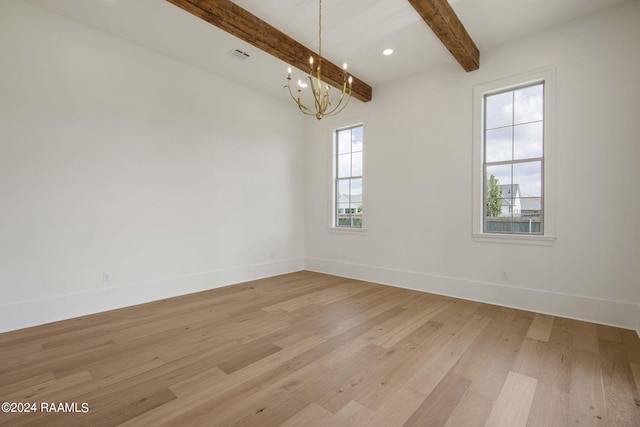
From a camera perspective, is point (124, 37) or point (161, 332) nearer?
point (161, 332)

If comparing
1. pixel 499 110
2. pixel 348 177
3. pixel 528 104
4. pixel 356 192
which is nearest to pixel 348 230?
pixel 356 192

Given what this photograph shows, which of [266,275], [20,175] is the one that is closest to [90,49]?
[20,175]

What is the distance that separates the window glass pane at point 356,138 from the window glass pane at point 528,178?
2431mm

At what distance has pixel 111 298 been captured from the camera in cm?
344

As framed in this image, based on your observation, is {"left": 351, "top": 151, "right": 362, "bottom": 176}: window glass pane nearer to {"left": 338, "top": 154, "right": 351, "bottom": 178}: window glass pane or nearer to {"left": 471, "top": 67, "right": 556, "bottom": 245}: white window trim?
{"left": 338, "top": 154, "right": 351, "bottom": 178}: window glass pane

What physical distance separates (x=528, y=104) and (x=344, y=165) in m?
2.85

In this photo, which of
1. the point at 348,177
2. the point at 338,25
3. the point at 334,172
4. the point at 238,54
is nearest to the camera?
the point at 338,25

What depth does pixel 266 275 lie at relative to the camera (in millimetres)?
5145

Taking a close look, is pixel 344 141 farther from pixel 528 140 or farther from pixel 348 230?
pixel 528 140

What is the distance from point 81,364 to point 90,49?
3.30m

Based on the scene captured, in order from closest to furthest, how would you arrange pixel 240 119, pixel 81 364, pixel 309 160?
pixel 81 364 → pixel 240 119 → pixel 309 160

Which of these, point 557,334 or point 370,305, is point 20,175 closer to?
point 370,305

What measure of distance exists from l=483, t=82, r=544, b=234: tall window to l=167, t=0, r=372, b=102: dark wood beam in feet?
7.29

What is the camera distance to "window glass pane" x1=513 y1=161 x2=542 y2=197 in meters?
3.44
